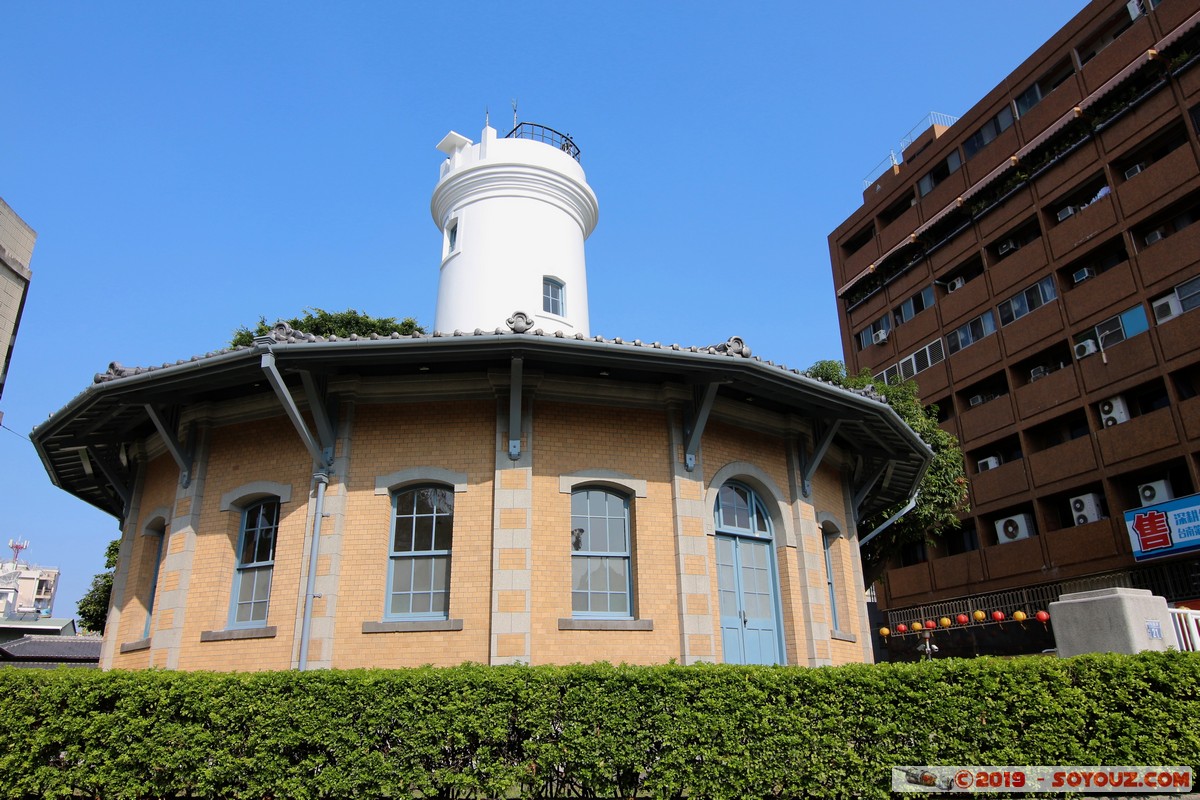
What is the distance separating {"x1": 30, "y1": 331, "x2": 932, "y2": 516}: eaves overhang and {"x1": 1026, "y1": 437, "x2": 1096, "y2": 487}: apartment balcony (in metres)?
17.4

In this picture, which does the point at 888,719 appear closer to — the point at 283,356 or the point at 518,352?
the point at 518,352

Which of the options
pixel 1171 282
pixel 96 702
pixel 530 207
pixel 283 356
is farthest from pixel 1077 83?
pixel 96 702

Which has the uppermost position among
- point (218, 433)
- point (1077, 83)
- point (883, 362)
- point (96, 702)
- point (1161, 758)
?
point (1077, 83)

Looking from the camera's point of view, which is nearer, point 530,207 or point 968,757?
point 968,757

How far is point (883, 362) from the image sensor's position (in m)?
38.0

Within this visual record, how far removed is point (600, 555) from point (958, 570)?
2583 cm

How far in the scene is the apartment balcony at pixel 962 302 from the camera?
3259 cm

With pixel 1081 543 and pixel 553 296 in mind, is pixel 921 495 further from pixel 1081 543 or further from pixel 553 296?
pixel 553 296

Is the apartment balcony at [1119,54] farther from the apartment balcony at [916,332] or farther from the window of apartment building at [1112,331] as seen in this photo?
the apartment balcony at [916,332]

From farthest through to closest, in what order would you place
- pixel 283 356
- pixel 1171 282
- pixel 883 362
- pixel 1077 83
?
pixel 883 362 < pixel 1077 83 < pixel 1171 282 < pixel 283 356

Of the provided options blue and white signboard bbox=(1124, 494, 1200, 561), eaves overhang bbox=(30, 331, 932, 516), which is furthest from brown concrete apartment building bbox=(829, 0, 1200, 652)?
eaves overhang bbox=(30, 331, 932, 516)

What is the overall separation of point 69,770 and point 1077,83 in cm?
3386

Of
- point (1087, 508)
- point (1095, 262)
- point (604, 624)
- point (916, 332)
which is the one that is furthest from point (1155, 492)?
point (604, 624)

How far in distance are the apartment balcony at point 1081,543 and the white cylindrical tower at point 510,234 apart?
1947 cm
